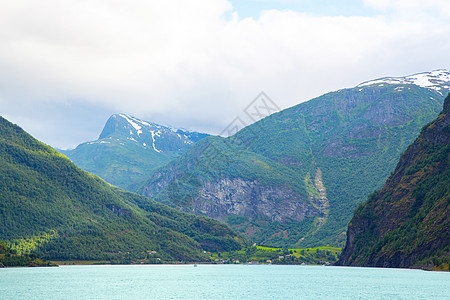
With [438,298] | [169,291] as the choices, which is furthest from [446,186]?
[169,291]

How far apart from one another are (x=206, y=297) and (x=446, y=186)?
120 metres

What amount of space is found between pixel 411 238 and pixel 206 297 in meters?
107

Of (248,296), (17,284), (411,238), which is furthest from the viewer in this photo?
(411,238)

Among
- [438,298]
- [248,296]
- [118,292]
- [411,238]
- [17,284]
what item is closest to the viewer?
[438,298]

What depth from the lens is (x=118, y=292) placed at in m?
118

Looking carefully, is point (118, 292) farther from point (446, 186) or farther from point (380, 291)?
point (446, 186)

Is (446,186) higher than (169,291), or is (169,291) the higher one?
(446,186)

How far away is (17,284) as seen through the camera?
134375 millimetres

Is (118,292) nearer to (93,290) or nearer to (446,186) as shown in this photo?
(93,290)

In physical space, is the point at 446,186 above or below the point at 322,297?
above

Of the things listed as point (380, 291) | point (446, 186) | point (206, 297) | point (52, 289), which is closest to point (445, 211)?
point (446, 186)

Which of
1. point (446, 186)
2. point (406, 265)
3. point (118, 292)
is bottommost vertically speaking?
point (406, 265)

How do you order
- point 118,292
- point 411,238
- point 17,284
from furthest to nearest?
point 411,238, point 17,284, point 118,292

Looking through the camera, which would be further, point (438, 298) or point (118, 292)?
→ point (118, 292)
